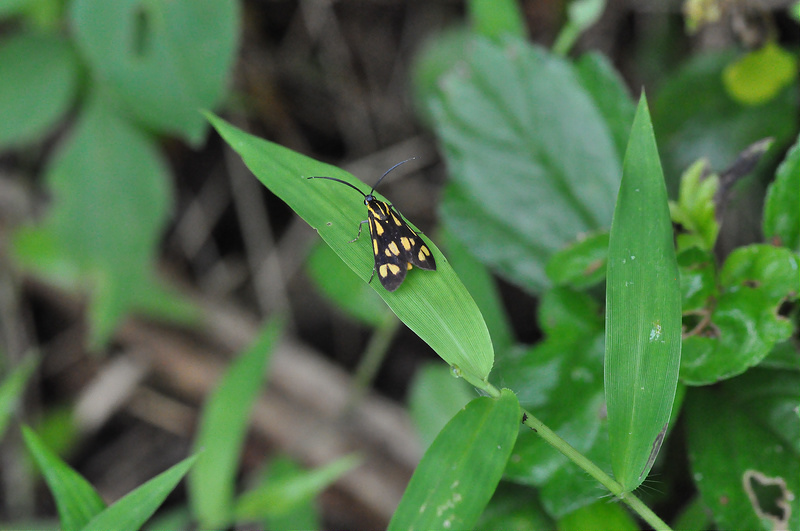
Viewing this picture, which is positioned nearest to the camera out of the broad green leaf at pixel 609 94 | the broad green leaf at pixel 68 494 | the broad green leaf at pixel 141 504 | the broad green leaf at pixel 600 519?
the broad green leaf at pixel 141 504

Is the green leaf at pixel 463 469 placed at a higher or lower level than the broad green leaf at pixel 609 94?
lower

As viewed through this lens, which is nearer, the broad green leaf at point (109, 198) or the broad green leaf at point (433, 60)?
the broad green leaf at point (109, 198)

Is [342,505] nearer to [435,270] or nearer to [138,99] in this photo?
[435,270]

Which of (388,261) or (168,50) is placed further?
(168,50)

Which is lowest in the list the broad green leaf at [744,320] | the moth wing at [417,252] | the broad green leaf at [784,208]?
the broad green leaf at [744,320]

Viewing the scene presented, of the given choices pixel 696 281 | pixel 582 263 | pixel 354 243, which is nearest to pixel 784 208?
pixel 696 281

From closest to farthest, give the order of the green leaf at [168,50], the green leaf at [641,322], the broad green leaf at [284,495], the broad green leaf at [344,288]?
the green leaf at [641,322], the broad green leaf at [284,495], the green leaf at [168,50], the broad green leaf at [344,288]

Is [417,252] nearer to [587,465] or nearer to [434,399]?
[587,465]

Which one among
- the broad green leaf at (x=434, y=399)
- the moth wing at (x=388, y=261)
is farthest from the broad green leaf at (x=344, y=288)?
the moth wing at (x=388, y=261)

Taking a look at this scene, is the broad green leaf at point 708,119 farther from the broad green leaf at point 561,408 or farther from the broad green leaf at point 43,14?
the broad green leaf at point 43,14
